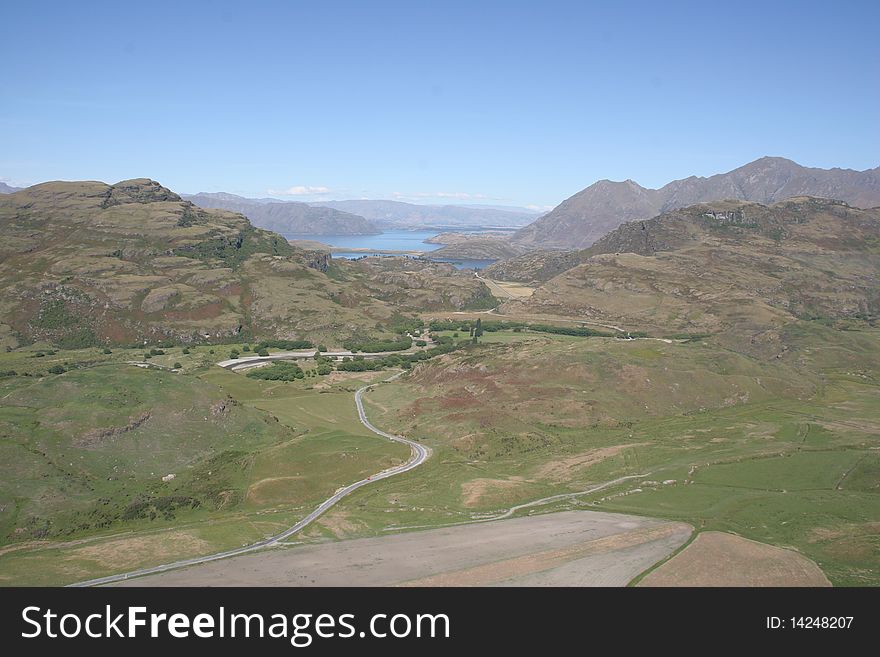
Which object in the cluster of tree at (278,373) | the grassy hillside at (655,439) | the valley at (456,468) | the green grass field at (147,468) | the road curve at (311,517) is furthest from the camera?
the cluster of tree at (278,373)

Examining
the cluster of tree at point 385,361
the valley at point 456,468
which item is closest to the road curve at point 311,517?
the valley at point 456,468

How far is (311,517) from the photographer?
→ 73.9 m

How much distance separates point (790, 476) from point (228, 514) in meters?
72.1

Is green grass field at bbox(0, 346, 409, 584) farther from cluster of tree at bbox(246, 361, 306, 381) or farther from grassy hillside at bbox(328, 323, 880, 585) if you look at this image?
cluster of tree at bbox(246, 361, 306, 381)

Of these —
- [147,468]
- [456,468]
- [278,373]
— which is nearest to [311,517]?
[456,468]

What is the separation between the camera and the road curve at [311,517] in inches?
2212

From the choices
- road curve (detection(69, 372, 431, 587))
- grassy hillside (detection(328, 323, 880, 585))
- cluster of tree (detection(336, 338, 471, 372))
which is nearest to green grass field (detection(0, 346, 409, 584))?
road curve (detection(69, 372, 431, 587))

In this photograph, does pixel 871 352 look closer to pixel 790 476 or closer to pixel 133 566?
pixel 790 476

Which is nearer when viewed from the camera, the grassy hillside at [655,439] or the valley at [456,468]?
the valley at [456,468]

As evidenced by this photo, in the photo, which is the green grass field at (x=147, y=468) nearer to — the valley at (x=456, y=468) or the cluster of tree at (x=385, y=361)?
the valley at (x=456, y=468)

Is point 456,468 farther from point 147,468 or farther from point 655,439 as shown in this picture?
point 147,468

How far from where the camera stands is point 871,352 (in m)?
176
